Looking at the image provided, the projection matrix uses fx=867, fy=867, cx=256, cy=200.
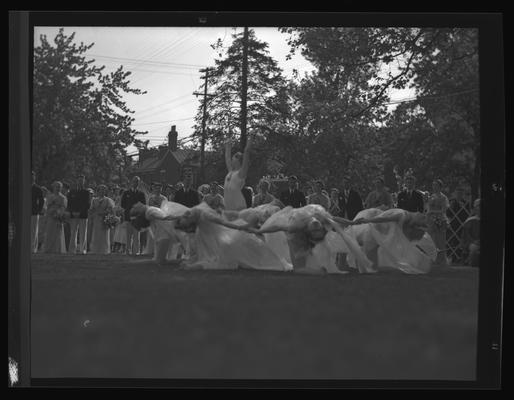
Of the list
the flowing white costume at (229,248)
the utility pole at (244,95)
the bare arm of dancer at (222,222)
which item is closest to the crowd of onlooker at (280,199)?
the utility pole at (244,95)

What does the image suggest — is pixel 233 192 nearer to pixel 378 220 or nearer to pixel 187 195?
pixel 187 195

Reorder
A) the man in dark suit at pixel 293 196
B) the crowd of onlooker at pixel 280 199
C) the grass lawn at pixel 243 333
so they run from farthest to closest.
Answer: the man in dark suit at pixel 293 196 < the crowd of onlooker at pixel 280 199 < the grass lawn at pixel 243 333

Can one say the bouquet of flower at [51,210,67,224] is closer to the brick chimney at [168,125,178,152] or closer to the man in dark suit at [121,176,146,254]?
the man in dark suit at [121,176,146,254]

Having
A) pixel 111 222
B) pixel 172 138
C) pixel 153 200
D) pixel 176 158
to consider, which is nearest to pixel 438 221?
pixel 176 158

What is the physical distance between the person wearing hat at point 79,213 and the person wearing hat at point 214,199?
1.33 meters

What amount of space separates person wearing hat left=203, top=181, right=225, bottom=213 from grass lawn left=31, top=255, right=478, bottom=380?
189 cm

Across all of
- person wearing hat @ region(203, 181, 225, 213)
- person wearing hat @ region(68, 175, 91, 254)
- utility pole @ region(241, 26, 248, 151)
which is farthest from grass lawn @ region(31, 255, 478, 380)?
person wearing hat @ region(203, 181, 225, 213)

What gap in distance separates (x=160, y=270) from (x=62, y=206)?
7.58 ft

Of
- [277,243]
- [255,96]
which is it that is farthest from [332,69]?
[277,243]

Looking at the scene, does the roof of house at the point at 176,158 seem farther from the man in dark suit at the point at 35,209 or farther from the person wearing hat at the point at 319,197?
the person wearing hat at the point at 319,197

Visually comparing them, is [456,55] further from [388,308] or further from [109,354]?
[109,354]

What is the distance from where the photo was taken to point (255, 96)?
758cm

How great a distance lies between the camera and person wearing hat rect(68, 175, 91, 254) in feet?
26.7

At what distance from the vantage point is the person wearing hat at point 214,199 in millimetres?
9448
